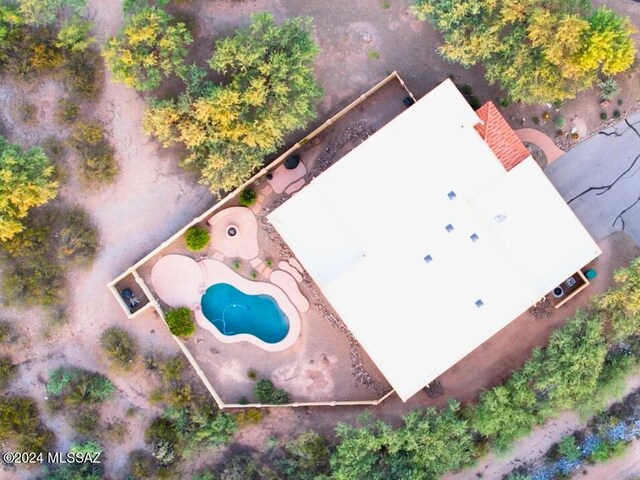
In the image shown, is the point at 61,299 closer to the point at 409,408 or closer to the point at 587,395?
the point at 409,408

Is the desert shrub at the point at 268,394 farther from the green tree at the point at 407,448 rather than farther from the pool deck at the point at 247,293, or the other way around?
the green tree at the point at 407,448

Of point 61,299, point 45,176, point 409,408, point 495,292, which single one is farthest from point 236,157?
point 409,408

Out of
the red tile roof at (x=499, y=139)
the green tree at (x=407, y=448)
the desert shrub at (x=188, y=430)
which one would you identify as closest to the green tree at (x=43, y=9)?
the desert shrub at (x=188, y=430)

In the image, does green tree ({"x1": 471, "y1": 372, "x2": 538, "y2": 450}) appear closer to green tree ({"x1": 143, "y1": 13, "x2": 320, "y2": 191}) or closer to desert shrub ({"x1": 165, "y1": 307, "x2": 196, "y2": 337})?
desert shrub ({"x1": 165, "y1": 307, "x2": 196, "y2": 337})

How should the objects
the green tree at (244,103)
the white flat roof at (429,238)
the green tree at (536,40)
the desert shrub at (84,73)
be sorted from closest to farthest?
the green tree at (536,40)
the green tree at (244,103)
the white flat roof at (429,238)
the desert shrub at (84,73)

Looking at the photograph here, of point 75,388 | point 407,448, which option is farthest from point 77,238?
point 407,448

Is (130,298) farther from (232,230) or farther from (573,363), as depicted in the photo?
(573,363)

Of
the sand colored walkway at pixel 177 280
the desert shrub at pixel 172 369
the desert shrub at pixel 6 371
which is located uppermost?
the desert shrub at pixel 6 371
